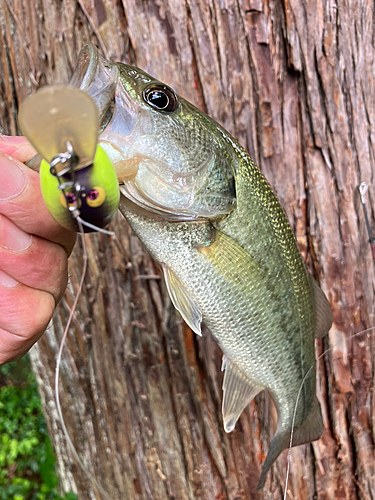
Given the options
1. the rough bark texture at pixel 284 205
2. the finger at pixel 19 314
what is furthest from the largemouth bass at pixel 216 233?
the rough bark texture at pixel 284 205

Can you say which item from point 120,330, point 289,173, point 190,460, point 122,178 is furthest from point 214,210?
point 190,460

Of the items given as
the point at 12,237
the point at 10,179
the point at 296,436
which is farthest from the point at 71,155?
the point at 296,436

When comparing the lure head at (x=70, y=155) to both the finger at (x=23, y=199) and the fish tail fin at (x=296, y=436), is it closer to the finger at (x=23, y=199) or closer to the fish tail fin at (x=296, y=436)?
the finger at (x=23, y=199)

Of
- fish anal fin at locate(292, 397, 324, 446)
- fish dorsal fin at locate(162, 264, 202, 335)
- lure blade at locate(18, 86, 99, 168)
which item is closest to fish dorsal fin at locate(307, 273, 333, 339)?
fish anal fin at locate(292, 397, 324, 446)

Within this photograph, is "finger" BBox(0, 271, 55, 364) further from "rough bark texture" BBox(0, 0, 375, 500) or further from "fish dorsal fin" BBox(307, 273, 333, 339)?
"fish dorsal fin" BBox(307, 273, 333, 339)

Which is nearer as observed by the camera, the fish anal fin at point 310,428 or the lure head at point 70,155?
the lure head at point 70,155

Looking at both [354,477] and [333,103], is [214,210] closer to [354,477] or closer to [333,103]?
[333,103]
